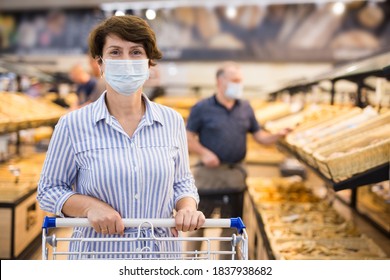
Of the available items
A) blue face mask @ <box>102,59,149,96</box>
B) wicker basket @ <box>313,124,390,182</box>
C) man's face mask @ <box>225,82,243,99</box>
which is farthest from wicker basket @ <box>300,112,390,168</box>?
blue face mask @ <box>102,59,149,96</box>

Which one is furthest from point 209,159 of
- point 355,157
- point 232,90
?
point 355,157

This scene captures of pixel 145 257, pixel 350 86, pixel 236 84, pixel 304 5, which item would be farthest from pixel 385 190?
pixel 304 5

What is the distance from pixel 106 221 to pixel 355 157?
45.4 inches

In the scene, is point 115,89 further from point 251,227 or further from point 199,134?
point 251,227

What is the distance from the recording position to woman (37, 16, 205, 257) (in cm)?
147

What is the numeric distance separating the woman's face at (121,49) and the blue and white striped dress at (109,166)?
6.3 inches

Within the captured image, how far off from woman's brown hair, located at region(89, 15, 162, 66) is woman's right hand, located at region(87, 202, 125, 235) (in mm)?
495

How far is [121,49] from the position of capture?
1.48 m

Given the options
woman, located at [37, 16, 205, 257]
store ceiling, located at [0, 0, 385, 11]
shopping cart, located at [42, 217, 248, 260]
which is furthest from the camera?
store ceiling, located at [0, 0, 385, 11]

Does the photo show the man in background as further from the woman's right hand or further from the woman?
the woman's right hand

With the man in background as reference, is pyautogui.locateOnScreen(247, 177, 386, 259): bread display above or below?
below

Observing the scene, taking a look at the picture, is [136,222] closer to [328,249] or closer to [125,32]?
[125,32]

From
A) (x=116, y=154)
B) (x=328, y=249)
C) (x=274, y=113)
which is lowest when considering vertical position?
(x=328, y=249)

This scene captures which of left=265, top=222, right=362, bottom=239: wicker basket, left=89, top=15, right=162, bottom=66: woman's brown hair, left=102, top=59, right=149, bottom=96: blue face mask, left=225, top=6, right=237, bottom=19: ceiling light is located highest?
left=225, top=6, right=237, bottom=19: ceiling light
